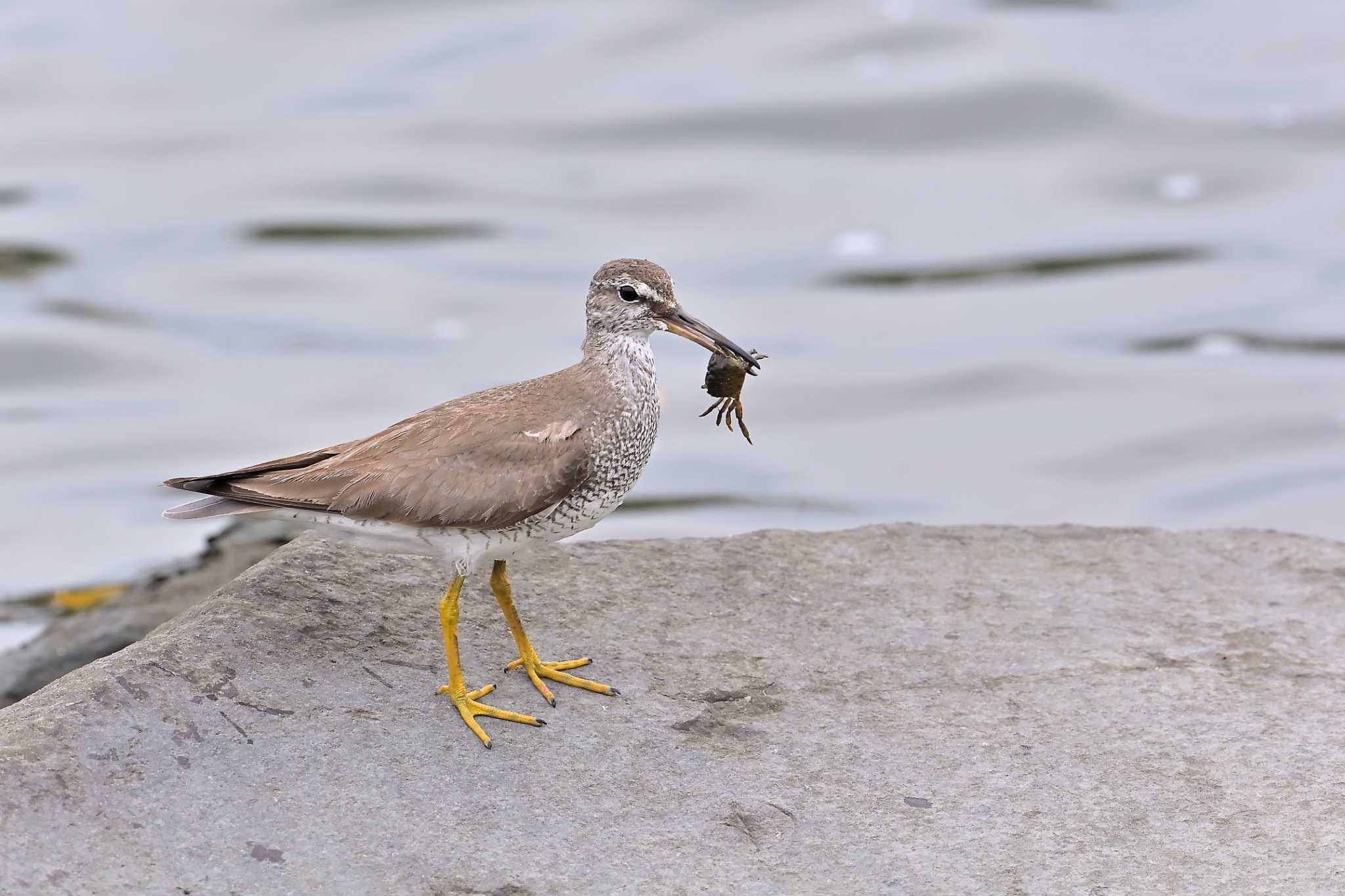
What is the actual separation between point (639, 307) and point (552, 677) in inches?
64.9

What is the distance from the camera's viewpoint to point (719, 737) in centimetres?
697

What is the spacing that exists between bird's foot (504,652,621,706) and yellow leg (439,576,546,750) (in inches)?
8.4

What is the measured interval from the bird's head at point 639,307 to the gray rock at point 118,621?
3576mm

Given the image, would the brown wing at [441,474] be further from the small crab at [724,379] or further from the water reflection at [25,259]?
the water reflection at [25,259]

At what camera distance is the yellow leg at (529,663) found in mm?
7270

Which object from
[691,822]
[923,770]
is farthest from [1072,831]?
[691,822]

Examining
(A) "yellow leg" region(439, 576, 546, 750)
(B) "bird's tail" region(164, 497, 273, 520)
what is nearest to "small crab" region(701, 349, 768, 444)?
(A) "yellow leg" region(439, 576, 546, 750)

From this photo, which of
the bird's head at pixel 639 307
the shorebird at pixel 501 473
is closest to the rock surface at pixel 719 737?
the shorebird at pixel 501 473

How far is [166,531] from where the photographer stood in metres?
13.0

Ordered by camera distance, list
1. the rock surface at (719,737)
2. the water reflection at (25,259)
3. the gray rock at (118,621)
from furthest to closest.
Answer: the water reflection at (25,259) < the gray rock at (118,621) < the rock surface at (719,737)

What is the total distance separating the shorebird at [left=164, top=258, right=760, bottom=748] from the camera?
6.94 meters

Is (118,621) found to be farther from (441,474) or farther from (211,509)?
(441,474)

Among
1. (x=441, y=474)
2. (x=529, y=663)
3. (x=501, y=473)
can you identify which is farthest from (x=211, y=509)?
(x=529, y=663)

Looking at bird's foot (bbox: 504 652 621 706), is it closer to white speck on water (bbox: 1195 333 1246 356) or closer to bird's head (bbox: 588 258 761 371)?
bird's head (bbox: 588 258 761 371)
